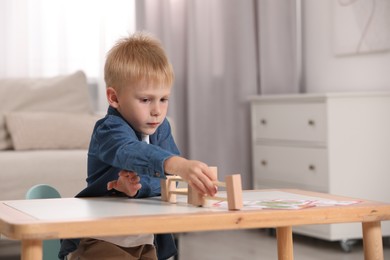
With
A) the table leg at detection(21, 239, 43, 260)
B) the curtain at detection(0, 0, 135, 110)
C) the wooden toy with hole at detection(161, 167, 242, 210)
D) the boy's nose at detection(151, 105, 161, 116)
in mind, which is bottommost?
the table leg at detection(21, 239, 43, 260)

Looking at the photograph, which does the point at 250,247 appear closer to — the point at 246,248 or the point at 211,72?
the point at 246,248

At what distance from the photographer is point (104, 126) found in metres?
1.56

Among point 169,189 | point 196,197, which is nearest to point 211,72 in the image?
point 169,189

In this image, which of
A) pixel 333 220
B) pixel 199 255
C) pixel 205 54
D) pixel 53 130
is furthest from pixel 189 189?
pixel 205 54

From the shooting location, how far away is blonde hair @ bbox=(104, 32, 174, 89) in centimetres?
153

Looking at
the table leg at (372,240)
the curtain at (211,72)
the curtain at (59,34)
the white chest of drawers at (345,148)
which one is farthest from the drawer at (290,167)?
the table leg at (372,240)

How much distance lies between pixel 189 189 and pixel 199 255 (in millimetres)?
2119

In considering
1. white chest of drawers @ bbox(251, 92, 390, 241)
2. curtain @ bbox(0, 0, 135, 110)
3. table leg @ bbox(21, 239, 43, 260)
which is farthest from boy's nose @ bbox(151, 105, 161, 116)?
curtain @ bbox(0, 0, 135, 110)

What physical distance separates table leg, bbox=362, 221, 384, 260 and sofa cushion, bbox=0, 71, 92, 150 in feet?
8.71

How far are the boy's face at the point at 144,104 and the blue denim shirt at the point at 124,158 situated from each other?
0.08ft

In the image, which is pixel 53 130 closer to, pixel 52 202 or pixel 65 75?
pixel 65 75

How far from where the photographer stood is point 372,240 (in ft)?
4.51

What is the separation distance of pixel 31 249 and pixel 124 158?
1.10ft

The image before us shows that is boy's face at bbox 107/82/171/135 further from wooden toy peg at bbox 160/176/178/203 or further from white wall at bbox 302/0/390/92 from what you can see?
white wall at bbox 302/0/390/92
